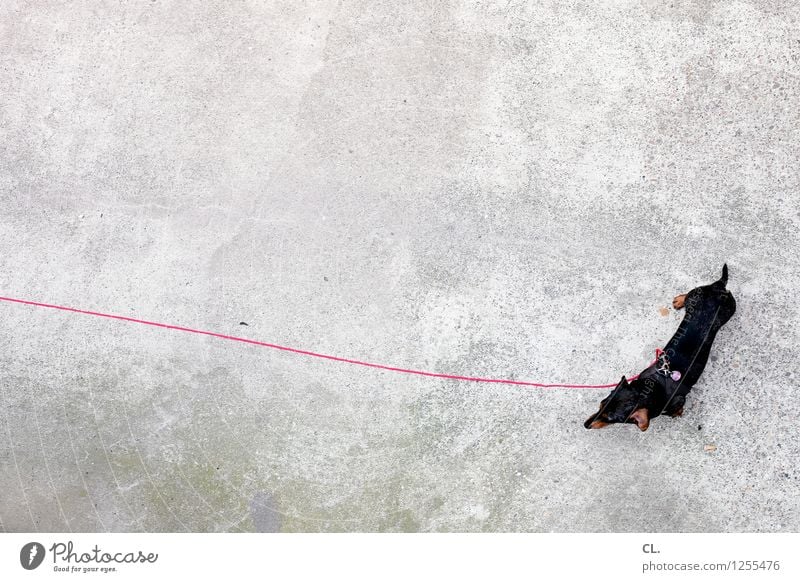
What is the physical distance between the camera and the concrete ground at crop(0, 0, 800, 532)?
15.5 feet

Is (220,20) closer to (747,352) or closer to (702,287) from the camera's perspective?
(702,287)

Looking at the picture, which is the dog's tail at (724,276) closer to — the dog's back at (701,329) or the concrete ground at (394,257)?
the dog's back at (701,329)

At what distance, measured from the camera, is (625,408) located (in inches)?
171

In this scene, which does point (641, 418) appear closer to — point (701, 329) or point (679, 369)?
point (679, 369)

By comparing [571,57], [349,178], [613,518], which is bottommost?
[613,518]

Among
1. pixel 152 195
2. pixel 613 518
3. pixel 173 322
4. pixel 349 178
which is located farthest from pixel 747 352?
pixel 152 195

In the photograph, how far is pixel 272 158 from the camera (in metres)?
4.95

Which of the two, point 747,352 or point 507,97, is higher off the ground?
point 507,97

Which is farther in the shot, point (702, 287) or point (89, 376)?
point (89, 376)

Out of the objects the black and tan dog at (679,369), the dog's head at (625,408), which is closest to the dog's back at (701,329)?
the black and tan dog at (679,369)

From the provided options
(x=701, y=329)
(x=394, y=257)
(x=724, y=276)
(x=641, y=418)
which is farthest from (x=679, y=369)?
(x=394, y=257)

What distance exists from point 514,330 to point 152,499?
303cm

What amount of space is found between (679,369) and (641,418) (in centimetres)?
45

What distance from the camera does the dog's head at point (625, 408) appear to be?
4.32m
